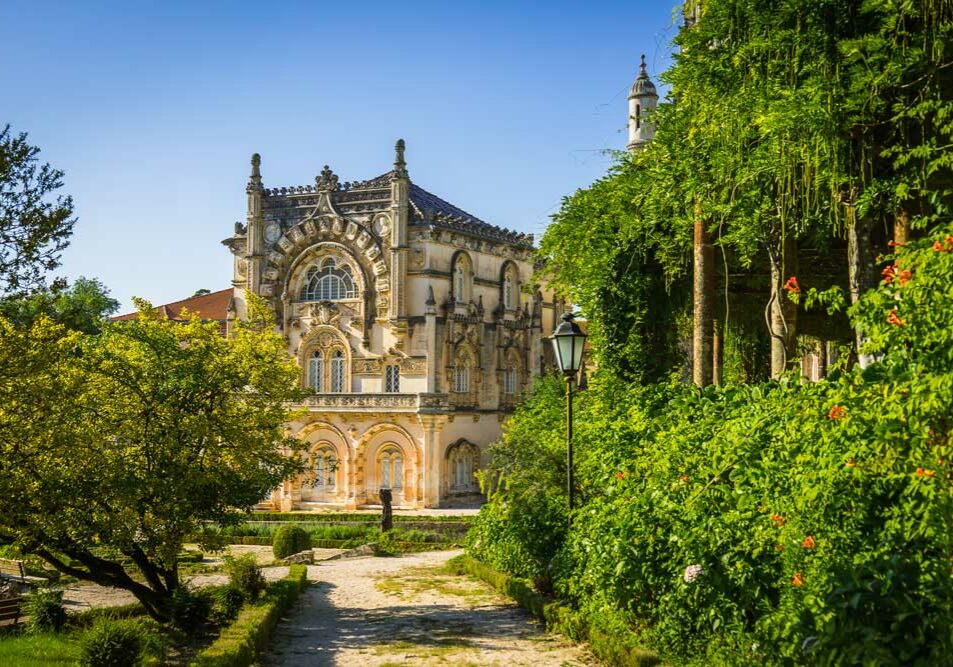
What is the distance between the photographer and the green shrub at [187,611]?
14.7 m

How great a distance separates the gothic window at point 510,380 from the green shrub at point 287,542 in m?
20.7

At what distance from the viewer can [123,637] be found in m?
11.3

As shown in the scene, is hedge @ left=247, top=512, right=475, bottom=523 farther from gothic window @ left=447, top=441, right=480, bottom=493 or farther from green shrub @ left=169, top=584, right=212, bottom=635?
green shrub @ left=169, top=584, right=212, bottom=635

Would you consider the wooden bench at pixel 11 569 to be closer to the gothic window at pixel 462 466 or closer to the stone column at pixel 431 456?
the stone column at pixel 431 456

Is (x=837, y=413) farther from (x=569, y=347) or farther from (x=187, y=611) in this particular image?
(x=187, y=611)

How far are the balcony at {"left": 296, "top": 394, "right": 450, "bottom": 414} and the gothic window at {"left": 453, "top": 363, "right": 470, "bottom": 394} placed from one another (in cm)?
228

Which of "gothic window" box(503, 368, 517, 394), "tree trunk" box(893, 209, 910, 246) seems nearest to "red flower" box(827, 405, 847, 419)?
"tree trunk" box(893, 209, 910, 246)

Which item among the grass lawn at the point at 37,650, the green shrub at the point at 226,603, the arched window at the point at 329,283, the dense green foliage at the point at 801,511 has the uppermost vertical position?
the arched window at the point at 329,283

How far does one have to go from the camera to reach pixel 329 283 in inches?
1784

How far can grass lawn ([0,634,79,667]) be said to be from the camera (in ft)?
41.0

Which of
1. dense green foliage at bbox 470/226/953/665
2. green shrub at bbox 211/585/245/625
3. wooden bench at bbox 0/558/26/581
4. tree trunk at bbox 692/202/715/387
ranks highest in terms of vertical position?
tree trunk at bbox 692/202/715/387

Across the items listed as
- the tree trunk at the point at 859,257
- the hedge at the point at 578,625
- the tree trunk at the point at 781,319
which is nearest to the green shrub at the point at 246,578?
the hedge at the point at 578,625

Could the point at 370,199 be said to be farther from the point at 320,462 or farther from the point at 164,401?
the point at 164,401

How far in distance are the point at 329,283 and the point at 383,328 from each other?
12.2ft
